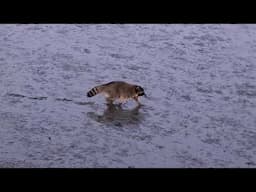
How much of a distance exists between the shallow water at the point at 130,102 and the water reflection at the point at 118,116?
11mm

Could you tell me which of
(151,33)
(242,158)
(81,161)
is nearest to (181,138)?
(242,158)

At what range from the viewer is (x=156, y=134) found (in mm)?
6672

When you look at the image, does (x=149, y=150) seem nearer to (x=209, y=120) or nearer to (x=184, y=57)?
(x=209, y=120)

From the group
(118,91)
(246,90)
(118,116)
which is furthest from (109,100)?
(246,90)

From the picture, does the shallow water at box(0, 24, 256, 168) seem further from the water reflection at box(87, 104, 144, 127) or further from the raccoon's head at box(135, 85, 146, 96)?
the raccoon's head at box(135, 85, 146, 96)

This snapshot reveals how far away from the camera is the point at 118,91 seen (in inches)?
290

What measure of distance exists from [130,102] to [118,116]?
19.1 inches

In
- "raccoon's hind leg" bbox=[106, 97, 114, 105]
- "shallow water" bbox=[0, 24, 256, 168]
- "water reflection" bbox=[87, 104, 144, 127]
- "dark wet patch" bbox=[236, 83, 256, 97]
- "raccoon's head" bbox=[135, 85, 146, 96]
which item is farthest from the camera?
"dark wet patch" bbox=[236, 83, 256, 97]

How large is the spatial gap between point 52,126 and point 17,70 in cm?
161

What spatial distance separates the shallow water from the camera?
20.3 ft

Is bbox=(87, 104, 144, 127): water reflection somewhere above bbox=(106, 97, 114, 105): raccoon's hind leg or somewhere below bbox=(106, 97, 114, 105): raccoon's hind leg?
below

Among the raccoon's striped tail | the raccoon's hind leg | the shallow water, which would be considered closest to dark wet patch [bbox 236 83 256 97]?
the shallow water

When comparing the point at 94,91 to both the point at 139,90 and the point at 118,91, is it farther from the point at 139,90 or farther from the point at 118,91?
the point at 139,90

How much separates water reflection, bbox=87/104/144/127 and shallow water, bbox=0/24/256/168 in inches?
0.4
